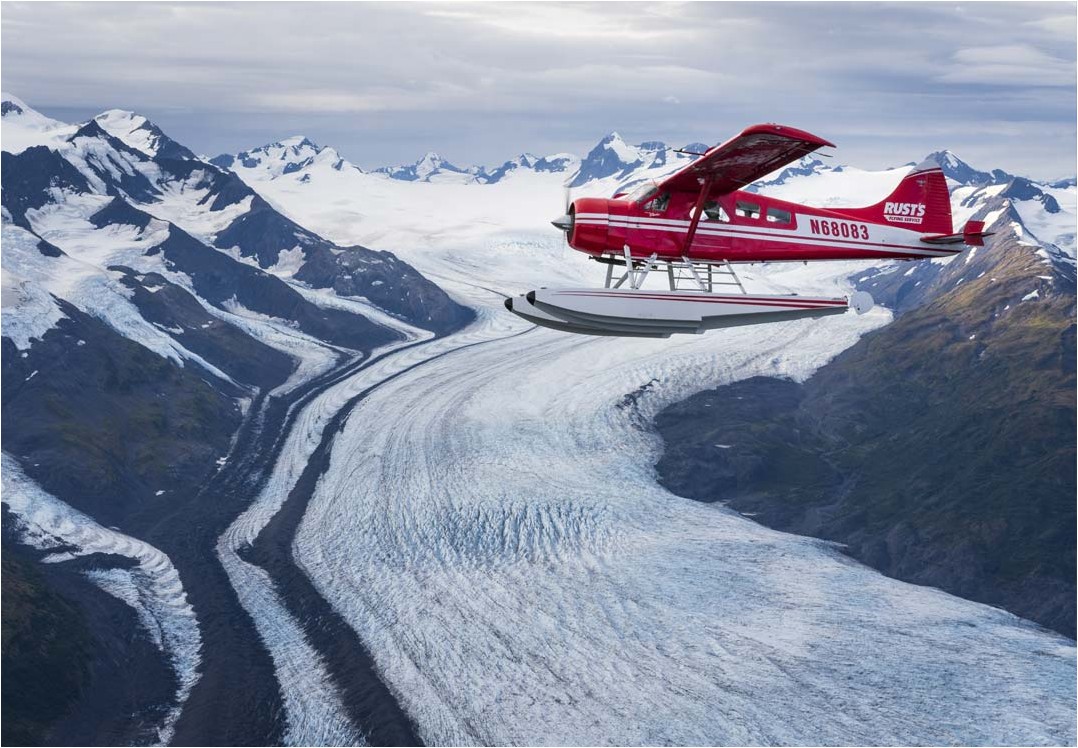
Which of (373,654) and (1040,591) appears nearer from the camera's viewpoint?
(373,654)

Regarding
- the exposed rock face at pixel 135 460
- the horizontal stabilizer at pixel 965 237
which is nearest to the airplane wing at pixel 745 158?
the horizontal stabilizer at pixel 965 237

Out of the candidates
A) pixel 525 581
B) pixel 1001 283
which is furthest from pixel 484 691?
pixel 1001 283

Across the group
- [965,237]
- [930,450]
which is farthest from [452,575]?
[930,450]

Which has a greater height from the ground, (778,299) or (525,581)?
(778,299)

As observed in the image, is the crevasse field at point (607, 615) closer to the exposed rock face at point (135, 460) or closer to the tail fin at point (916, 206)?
the exposed rock face at point (135, 460)

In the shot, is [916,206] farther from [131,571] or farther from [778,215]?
[131,571]

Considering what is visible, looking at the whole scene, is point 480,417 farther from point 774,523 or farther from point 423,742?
point 423,742

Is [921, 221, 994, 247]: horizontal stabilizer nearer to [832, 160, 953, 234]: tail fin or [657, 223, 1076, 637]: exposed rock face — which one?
[832, 160, 953, 234]: tail fin
